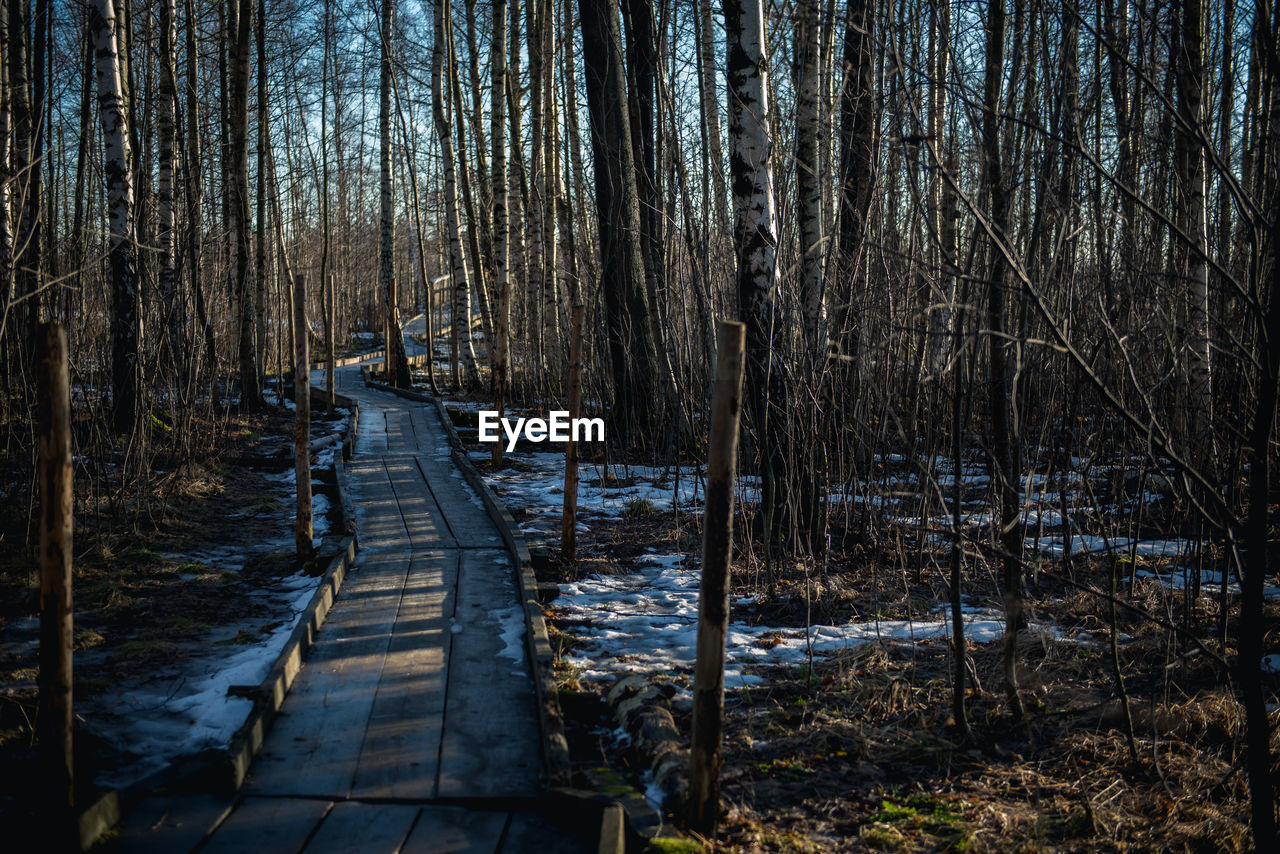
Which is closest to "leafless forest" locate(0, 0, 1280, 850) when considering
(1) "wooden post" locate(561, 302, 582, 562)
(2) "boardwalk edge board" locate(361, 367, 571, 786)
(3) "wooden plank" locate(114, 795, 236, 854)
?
(1) "wooden post" locate(561, 302, 582, 562)

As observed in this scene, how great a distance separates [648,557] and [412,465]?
362cm

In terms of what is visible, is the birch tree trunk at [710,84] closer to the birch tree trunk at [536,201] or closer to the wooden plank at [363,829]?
the birch tree trunk at [536,201]

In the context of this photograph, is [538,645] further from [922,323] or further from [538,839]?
[922,323]

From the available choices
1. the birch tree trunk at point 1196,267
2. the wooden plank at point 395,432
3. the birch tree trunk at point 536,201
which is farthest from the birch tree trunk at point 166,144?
the birch tree trunk at point 1196,267

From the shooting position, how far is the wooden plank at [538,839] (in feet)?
8.06

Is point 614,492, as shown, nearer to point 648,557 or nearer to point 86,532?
point 648,557

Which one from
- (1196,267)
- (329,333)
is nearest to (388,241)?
(329,333)

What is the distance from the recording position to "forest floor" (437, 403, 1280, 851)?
2.74m

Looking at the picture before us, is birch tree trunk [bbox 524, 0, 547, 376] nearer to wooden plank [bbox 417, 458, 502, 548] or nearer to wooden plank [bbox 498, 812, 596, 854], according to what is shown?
wooden plank [bbox 417, 458, 502, 548]

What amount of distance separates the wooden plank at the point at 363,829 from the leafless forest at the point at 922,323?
1939mm

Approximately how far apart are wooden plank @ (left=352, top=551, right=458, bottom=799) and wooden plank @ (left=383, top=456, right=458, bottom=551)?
39.3 inches

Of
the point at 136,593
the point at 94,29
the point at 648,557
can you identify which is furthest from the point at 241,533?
the point at 94,29

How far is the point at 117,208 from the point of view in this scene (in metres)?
7.99

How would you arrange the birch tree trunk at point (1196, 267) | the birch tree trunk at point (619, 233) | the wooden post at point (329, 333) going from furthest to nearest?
the wooden post at point (329, 333) < the birch tree trunk at point (619, 233) < the birch tree trunk at point (1196, 267)
